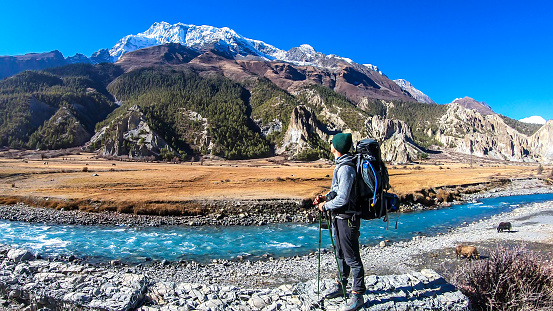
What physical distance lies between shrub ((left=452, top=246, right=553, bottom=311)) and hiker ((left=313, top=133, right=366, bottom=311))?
2.78m

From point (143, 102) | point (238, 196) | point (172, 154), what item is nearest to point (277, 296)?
point (238, 196)

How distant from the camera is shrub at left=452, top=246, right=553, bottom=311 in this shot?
5.78 metres

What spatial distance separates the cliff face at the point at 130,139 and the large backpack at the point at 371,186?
123292 millimetres

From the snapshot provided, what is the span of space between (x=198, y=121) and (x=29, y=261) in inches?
5845

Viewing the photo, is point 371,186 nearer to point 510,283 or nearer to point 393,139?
point 510,283

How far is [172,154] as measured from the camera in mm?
117688

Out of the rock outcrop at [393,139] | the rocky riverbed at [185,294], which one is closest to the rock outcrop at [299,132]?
the rock outcrop at [393,139]

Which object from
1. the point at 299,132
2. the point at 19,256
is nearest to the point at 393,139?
the point at 299,132

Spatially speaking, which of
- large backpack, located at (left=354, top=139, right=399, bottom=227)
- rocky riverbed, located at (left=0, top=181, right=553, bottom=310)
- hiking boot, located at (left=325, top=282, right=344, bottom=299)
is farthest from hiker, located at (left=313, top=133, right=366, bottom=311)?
rocky riverbed, located at (left=0, top=181, right=553, bottom=310)

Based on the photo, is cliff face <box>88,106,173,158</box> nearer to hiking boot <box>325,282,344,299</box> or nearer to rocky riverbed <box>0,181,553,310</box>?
rocky riverbed <box>0,181,553,310</box>

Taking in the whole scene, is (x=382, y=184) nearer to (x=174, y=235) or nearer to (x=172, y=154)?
(x=174, y=235)

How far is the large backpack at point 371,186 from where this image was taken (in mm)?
5422

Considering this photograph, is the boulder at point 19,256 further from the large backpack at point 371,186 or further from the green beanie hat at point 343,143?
the large backpack at point 371,186

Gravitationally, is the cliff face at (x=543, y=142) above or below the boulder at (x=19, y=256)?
above
